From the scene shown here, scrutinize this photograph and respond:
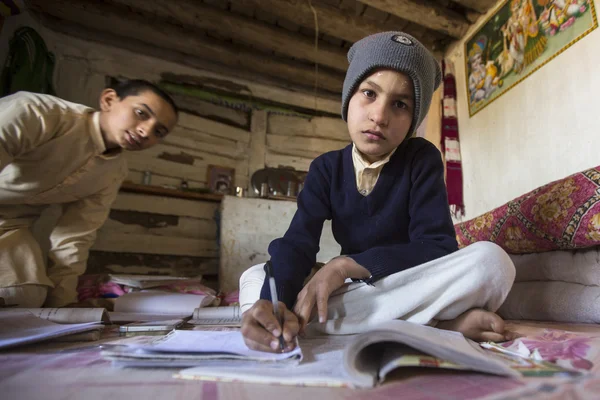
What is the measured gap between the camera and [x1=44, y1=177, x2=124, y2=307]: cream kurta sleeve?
4.38ft

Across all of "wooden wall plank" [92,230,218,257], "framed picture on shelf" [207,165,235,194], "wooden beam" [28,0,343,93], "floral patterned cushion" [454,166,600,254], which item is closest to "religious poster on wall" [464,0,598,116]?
"floral patterned cushion" [454,166,600,254]

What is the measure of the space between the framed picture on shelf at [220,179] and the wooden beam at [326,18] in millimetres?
1231

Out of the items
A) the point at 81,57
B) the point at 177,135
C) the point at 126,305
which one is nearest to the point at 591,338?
the point at 126,305

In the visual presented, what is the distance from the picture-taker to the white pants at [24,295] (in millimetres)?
1095

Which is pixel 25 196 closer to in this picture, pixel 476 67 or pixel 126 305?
pixel 126 305

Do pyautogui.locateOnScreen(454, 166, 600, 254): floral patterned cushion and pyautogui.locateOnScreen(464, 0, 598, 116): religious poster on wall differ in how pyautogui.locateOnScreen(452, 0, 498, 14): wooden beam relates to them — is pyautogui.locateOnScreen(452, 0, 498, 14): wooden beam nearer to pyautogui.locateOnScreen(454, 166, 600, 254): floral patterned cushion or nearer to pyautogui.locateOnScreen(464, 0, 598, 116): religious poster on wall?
pyautogui.locateOnScreen(464, 0, 598, 116): religious poster on wall

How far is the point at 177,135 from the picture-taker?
256 cm

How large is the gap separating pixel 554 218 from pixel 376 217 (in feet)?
1.98

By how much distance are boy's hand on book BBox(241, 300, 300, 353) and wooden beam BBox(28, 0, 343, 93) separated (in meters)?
2.41

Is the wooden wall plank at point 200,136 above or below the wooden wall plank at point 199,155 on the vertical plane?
above

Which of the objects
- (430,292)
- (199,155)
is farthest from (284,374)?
(199,155)

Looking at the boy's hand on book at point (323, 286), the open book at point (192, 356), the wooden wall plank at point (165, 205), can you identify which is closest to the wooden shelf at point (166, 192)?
the wooden wall plank at point (165, 205)

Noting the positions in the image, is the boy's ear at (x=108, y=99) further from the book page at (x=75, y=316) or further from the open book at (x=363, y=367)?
the open book at (x=363, y=367)

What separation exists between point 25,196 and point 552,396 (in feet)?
5.35
